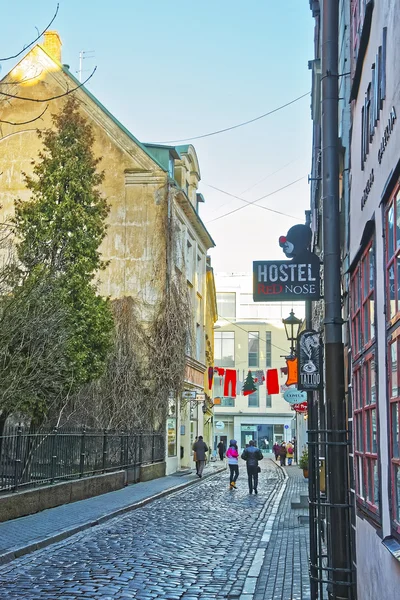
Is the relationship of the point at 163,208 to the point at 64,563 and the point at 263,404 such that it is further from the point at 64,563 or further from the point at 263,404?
the point at 263,404

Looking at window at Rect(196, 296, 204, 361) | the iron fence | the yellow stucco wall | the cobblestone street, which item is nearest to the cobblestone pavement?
→ the cobblestone street

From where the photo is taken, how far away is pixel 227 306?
265ft

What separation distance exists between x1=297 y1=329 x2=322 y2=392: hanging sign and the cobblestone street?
2.91 metres

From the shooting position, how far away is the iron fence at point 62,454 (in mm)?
16078

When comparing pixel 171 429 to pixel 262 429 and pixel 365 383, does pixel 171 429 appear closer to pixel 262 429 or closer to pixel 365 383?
pixel 365 383

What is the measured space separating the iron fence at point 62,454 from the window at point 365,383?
32.1ft

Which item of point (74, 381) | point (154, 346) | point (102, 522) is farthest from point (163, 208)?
point (102, 522)

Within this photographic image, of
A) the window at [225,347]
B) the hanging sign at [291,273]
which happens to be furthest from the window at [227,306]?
the hanging sign at [291,273]

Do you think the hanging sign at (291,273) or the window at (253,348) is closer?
the hanging sign at (291,273)

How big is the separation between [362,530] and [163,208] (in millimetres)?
27000

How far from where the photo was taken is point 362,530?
6.80m

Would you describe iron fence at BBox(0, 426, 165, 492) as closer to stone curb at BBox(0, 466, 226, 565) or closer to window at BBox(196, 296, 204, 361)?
stone curb at BBox(0, 466, 226, 565)

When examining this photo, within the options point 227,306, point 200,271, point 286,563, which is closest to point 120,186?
point 200,271

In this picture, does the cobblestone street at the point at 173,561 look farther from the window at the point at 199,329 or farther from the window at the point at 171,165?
the window at the point at 199,329
